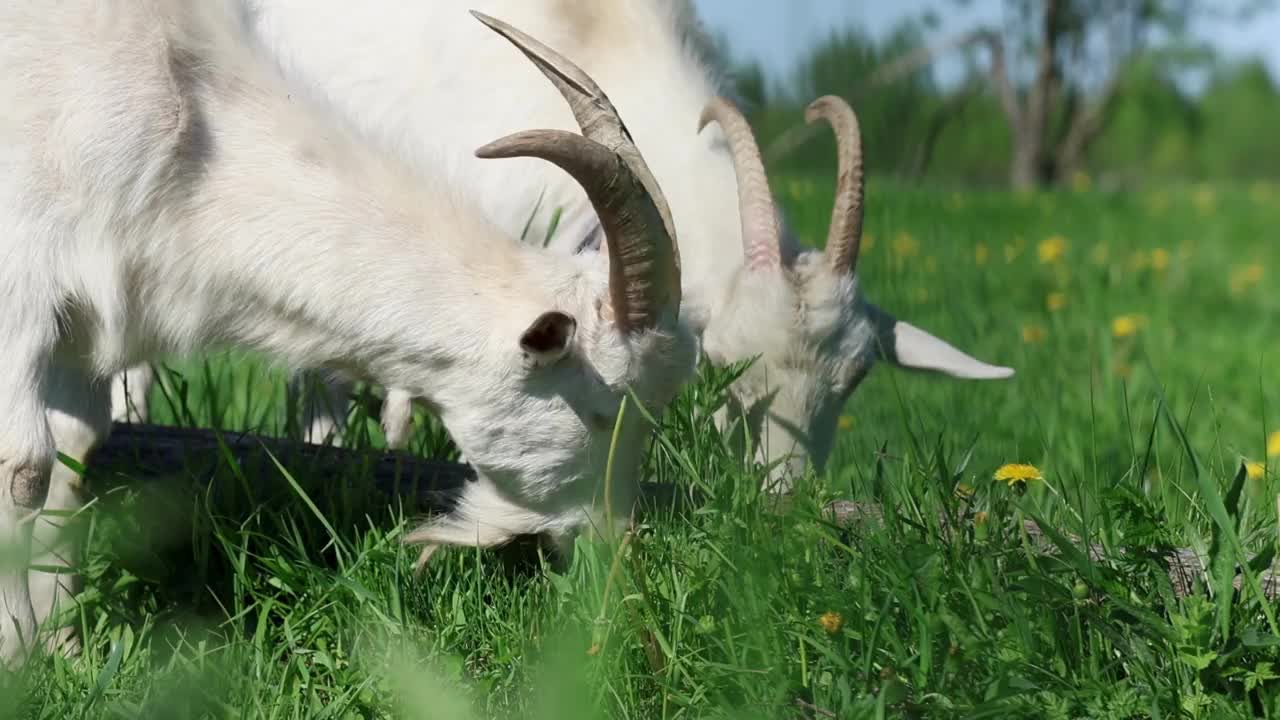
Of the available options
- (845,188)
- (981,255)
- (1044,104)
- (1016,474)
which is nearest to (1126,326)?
(981,255)

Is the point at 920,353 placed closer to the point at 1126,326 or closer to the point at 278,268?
the point at 1126,326

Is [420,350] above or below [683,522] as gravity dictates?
above

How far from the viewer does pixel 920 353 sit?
175 inches

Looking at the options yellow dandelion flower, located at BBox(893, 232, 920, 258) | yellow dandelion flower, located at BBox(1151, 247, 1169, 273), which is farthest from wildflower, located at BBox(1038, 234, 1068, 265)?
yellow dandelion flower, located at BBox(893, 232, 920, 258)

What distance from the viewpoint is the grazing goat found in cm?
406

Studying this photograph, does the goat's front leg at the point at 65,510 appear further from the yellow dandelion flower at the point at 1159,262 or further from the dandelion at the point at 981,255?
the yellow dandelion flower at the point at 1159,262

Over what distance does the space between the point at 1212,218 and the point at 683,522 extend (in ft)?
34.4

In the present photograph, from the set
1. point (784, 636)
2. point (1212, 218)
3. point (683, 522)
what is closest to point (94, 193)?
point (683, 522)

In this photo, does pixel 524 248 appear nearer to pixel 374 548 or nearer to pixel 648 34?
pixel 374 548

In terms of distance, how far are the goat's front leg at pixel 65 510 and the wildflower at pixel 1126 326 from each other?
418 centimetres

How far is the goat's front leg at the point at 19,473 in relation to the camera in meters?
2.80

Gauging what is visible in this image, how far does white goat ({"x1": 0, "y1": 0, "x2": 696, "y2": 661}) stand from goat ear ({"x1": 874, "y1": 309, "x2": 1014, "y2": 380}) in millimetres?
1537

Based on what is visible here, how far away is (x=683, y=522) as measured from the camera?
295 cm

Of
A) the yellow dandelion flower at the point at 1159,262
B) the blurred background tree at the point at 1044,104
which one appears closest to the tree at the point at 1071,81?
the blurred background tree at the point at 1044,104
